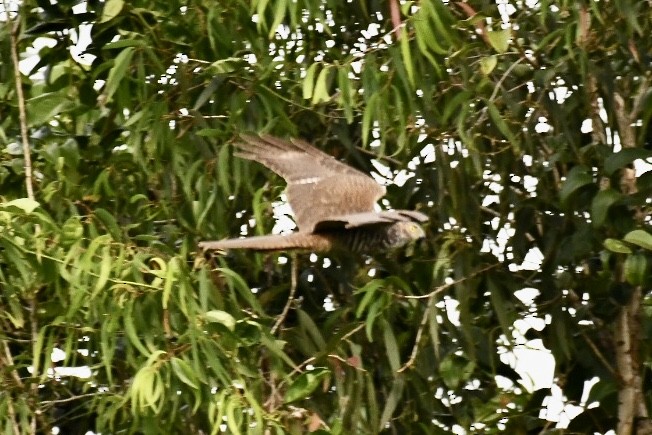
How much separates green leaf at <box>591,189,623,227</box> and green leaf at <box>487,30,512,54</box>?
41 centimetres

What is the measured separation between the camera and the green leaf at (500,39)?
3.26m

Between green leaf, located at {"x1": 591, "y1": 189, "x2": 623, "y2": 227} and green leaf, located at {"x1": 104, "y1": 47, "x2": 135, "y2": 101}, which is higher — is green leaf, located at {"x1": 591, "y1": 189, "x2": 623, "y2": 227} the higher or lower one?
the lower one

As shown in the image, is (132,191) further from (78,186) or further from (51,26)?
(51,26)

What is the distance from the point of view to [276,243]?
3223mm

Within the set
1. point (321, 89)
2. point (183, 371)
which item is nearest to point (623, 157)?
point (321, 89)

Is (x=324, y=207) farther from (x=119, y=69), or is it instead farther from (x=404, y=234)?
(x=119, y=69)

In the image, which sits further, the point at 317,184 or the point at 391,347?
the point at 317,184

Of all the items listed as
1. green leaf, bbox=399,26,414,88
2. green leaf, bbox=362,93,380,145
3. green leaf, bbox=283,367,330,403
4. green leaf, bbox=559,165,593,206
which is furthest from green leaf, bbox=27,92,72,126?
green leaf, bbox=559,165,593,206

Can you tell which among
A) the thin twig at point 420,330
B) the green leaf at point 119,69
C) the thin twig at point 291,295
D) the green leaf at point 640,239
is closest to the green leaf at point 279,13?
the green leaf at point 119,69

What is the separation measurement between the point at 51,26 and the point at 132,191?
47cm

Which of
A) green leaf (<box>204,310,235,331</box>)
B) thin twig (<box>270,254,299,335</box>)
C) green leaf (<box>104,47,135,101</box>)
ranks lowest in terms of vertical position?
thin twig (<box>270,254,299,335</box>)

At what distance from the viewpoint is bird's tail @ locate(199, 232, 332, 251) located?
3104 millimetres

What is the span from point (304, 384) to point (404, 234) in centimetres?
61

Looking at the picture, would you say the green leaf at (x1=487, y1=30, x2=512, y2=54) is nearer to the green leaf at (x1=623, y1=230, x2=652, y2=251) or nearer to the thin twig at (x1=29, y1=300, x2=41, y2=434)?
the green leaf at (x1=623, y1=230, x2=652, y2=251)
